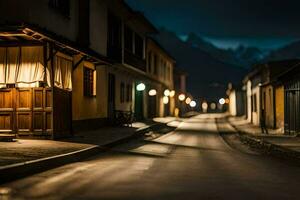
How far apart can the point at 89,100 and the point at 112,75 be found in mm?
5975

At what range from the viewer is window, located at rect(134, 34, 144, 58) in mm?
37156

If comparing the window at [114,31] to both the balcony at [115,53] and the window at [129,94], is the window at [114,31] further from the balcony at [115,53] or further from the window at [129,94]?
the window at [129,94]

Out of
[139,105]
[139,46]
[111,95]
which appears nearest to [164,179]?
[111,95]

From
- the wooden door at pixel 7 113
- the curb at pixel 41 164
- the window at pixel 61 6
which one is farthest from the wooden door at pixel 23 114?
the window at pixel 61 6

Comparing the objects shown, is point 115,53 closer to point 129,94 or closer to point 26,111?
point 129,94

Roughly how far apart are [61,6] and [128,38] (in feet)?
48.1

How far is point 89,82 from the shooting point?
77.2ft

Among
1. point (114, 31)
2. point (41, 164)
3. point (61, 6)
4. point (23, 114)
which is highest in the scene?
point (114, 31)

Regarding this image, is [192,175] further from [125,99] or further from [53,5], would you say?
[125,99]

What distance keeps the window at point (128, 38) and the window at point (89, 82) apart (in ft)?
29.7

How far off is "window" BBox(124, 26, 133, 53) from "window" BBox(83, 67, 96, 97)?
29.7 feet

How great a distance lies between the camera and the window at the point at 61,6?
18.2 metres

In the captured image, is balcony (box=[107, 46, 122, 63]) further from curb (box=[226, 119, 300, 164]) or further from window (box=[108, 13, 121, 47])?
curb (box=[226, 119, 300, 164])

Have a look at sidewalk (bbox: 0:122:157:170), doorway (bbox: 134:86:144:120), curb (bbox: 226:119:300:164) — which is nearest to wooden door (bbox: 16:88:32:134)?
sidewalk (bbox: 0:122:157:170)
